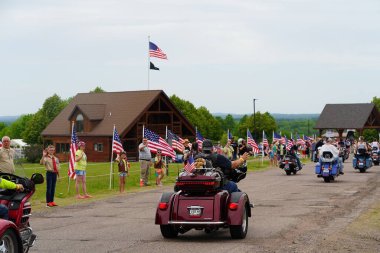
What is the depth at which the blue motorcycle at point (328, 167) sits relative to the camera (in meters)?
29.2

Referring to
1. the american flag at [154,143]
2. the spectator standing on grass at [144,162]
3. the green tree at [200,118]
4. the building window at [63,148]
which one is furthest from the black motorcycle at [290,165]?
the green tree at [200,118]

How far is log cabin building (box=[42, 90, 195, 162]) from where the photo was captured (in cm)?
7306

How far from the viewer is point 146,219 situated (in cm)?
1647

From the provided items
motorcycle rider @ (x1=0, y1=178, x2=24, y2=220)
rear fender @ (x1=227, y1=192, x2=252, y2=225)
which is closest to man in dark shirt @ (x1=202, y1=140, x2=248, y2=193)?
rear fender @ (x1=227, y1=192, x2=252, y2=225)

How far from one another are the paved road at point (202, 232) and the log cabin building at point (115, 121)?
48.3 metres

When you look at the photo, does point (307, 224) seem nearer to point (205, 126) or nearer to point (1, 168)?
point (1, 168)

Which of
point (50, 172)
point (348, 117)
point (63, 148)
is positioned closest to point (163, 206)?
point (50, 172)

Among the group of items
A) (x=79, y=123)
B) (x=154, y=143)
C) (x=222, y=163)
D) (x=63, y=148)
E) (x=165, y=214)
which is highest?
(x=79, y=123)

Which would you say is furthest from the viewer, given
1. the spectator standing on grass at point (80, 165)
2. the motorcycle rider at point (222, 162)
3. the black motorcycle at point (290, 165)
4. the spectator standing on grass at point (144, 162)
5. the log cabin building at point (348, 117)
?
the log cabin building at point (348, 117)

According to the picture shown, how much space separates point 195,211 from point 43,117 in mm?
113095

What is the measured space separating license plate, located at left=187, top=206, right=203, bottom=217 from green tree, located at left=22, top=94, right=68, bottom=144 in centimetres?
10923

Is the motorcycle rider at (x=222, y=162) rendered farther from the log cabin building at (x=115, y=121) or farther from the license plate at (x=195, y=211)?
the log cabin building at (x=115, y=121)

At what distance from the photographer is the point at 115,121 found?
73.6m

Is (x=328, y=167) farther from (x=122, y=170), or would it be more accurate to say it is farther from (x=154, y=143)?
(x=122, y=170)
